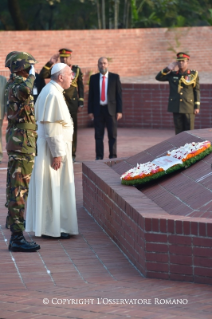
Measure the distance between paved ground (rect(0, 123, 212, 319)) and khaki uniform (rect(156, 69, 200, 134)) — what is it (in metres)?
5.07

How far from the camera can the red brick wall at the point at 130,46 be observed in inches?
806

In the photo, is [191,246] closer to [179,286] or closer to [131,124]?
[179,286]

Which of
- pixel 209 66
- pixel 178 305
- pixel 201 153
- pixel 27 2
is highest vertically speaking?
pixel 27 2

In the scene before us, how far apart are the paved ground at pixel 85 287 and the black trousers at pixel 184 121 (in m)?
5.07

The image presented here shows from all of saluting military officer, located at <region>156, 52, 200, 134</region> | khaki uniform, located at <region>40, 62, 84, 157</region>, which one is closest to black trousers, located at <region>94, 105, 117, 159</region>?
khaki uniform, located at <region>40, 62, 84, 157</region>

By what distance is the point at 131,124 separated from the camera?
17.0 m

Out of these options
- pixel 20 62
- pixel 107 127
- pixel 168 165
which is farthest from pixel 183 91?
pixel 20 62

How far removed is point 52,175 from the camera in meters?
6.61

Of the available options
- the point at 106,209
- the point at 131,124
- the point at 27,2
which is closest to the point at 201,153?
the point at 106,209

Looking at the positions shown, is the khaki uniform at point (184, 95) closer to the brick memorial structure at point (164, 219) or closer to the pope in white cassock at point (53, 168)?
the brick memorial structure at point (164, 219)

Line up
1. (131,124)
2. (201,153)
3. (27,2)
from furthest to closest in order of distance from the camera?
→ 1. (27,2)
2. (131,124)
3. (201,153)

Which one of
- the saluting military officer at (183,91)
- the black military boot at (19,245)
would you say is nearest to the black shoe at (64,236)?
the black military boot at (19,245)

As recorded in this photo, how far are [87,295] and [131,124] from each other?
12.4 meters

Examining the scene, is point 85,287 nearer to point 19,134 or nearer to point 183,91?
point 19,134
